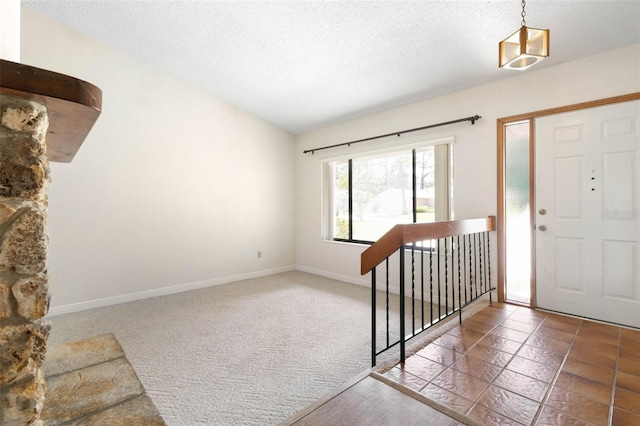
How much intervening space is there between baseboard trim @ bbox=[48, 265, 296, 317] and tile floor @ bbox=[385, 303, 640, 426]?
10.8 feet

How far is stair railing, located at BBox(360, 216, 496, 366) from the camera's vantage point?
6.23ft

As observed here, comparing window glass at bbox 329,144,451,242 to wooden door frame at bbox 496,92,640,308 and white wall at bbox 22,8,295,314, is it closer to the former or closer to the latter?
wooden door frame at bbox 496,92,640,308

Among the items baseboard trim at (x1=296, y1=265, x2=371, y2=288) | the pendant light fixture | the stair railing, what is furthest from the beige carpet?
the pendant light fixture

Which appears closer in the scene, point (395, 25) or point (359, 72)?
point (395, 25)

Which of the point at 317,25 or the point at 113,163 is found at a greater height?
the point at 317,25

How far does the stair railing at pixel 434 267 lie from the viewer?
190 cm

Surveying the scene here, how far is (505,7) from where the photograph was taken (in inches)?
88.8

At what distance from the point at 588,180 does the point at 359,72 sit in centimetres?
246

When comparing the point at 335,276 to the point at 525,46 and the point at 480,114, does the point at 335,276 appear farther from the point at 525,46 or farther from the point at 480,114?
the point at 525,46

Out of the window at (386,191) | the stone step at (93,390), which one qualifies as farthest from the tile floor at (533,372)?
the window at (386,191)

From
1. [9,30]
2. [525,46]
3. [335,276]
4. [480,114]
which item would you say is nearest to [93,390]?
[9,30]

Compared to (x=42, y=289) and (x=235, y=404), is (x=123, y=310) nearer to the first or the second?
(x=235, y=404)

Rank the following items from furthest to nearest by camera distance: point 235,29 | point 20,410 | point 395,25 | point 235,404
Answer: point 235,29
point 395,25
point 235,404
point 20,410

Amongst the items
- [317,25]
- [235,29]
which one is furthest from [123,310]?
[317,25]
